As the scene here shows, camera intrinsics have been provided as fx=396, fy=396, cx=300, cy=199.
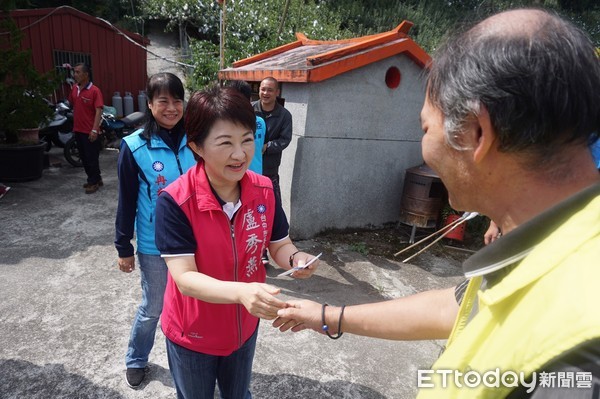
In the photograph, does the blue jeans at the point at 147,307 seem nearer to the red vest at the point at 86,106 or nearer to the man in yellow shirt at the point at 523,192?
the man in yellow shirt at the point at 523,192

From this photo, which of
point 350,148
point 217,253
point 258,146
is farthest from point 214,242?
point 350,148

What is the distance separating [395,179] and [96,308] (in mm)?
4192

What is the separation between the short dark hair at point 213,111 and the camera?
1.65m

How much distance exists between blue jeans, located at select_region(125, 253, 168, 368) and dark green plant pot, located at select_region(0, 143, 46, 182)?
5683 mm

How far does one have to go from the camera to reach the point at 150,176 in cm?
240

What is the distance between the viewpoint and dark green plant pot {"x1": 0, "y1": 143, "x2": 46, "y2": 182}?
21.8ft

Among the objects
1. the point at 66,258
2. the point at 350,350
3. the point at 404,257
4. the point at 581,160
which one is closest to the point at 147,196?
the point at 350,350

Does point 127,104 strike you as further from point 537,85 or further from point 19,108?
point 537,85

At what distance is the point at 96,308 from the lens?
3516 mm

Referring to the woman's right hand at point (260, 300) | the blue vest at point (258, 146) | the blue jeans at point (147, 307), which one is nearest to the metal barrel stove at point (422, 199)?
the blue vest at point (258, 146)

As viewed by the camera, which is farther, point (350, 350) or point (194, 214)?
point (350, 350)

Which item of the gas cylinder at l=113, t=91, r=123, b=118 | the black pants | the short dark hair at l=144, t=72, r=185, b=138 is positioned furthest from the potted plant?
the short dark hair at l=144, t=72, r=185, b=138

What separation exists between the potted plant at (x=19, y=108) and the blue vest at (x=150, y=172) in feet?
17.6

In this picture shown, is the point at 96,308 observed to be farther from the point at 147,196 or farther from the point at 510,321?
the point at 510,321
